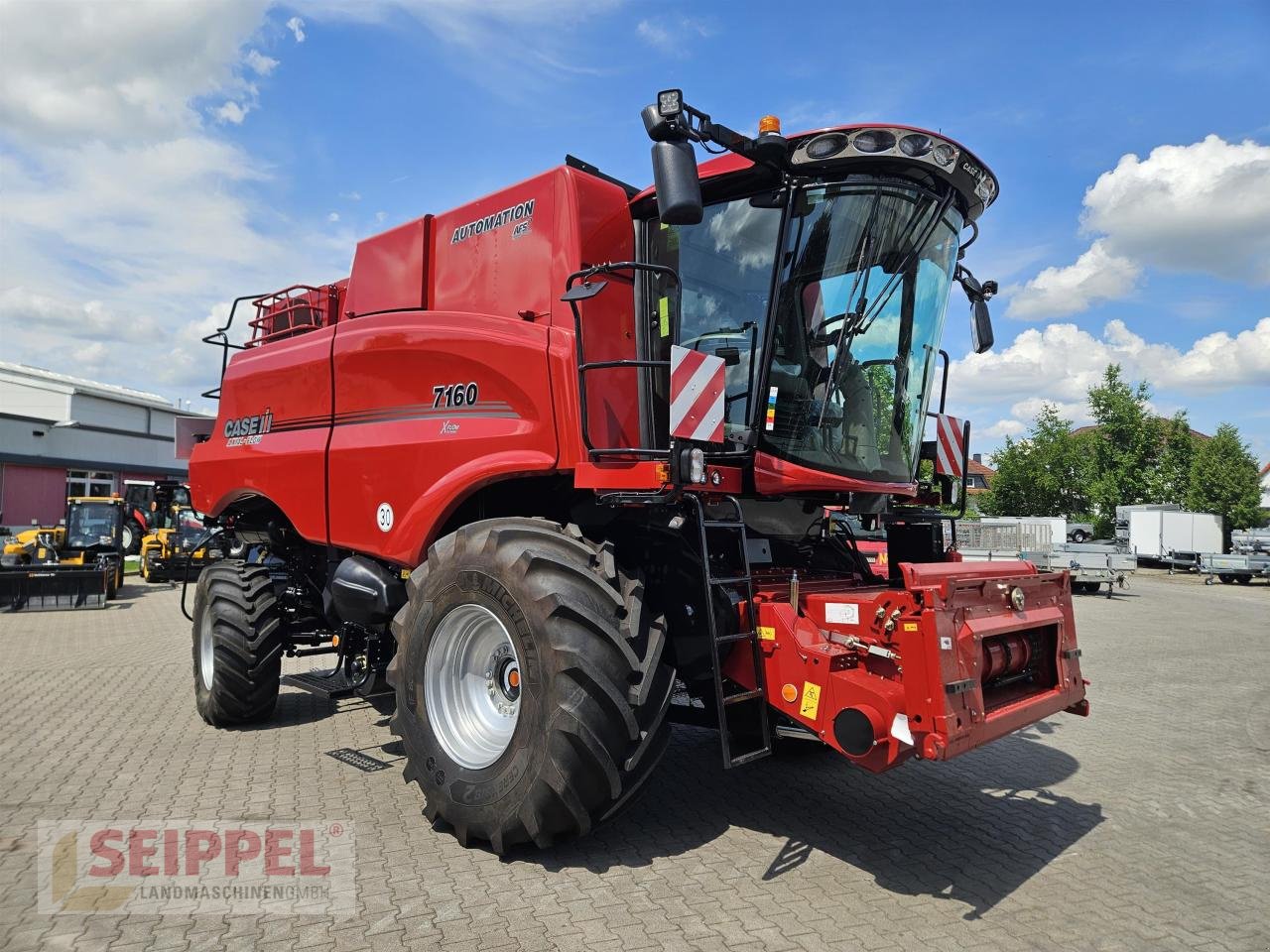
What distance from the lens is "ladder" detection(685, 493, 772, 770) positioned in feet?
12.8

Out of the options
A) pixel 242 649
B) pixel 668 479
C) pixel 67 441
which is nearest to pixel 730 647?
pixel 668 479

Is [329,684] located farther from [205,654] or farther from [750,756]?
[750,756]

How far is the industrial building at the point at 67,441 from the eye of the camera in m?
29.7

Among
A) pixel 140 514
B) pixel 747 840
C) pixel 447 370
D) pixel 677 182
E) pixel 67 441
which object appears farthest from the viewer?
pixel 67 441

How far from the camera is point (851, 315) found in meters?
4.65

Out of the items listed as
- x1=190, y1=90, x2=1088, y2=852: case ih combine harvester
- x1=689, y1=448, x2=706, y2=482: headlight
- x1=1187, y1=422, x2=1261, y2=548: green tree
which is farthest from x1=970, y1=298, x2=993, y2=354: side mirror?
x1=1187, y1=422, x2=1261, y2=548: green tree

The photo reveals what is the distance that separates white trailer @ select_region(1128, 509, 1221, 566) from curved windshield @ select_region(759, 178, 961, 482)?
32524 mm

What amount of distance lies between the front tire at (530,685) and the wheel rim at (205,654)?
124 inches

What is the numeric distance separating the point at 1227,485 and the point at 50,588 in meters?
44.2

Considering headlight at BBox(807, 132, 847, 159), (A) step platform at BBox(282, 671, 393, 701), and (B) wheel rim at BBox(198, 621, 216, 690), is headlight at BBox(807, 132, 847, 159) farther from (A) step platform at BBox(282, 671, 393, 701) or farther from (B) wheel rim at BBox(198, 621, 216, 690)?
(B) wheel rim at BBox(198, 621, 216, 690)

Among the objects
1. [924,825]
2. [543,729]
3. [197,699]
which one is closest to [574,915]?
[543,729]

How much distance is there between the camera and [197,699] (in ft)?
22.7

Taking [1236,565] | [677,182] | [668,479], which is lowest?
[1236,565]

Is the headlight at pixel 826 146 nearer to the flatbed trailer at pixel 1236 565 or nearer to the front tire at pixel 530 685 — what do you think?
the front tire at pixel 530 685
